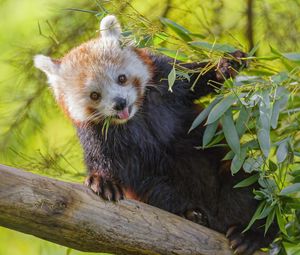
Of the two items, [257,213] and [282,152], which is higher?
[282,152]

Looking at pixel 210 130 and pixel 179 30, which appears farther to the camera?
pixel 179 30

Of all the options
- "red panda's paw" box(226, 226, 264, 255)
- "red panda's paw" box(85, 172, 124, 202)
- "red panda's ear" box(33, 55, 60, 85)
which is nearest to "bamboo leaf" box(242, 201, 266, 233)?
"red panda's paw" box(226, 226, 264, 255)

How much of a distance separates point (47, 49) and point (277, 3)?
1.35 m

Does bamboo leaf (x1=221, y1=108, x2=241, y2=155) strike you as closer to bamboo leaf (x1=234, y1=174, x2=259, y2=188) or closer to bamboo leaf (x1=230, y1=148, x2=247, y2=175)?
bamboo leaf (x1=230, y1=148, x2=247, y2=175)

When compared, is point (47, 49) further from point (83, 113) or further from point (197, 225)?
point (197, 225)

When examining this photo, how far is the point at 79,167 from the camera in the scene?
147 inches

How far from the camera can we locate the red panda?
3.28 m

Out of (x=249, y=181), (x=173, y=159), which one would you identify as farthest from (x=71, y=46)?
(x=249, y=181)

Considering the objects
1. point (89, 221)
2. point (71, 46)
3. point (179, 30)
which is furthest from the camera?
point (71, 46)

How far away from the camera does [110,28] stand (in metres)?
3.31

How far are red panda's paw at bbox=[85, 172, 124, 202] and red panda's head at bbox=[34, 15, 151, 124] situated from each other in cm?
35

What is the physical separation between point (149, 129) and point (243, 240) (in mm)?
722

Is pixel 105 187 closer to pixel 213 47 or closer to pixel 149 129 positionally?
pixel 149 129

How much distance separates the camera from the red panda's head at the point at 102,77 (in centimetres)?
327
